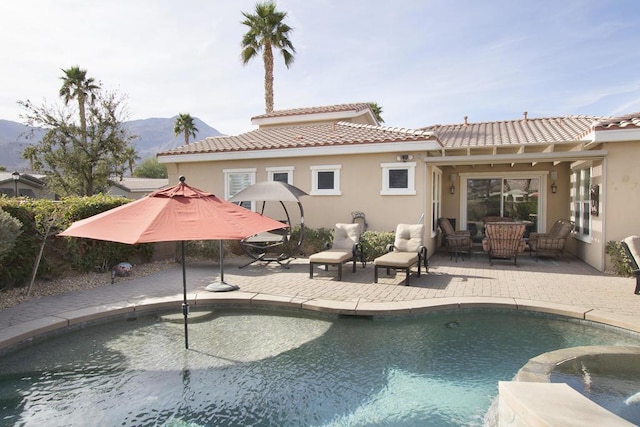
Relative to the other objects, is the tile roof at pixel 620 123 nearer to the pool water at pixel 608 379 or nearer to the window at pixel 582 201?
the window at pixel 582 201

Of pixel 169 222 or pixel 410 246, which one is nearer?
pixel 169 222

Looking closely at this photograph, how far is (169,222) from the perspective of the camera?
486 centimetres

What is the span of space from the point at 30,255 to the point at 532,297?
33.7 ft

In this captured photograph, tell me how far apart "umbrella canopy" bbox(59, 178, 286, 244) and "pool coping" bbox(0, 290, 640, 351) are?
6.39ft

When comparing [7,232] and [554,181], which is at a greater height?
[554,181]

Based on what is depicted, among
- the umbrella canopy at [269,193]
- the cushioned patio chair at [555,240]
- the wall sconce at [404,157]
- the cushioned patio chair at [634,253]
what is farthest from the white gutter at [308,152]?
the cushioned patio chair at [634,253]

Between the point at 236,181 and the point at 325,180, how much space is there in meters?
3.55

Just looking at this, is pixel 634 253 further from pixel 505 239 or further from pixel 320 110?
pixel 320 110

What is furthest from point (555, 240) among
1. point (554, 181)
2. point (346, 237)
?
point (346, 237)

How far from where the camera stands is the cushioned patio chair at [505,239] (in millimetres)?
10578

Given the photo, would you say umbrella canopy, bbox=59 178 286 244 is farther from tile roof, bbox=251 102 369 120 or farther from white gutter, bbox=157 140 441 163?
tile roof, bbox=251 102 369 120

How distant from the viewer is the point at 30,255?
26.3 feet

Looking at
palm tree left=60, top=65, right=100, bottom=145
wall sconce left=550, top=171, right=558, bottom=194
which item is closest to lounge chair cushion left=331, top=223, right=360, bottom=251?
wall sconce left=550, top=171, right=558, bottom=194

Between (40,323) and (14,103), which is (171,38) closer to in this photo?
(40,323)
